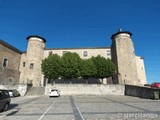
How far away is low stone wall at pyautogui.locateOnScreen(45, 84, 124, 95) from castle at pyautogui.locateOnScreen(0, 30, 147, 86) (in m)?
6.27

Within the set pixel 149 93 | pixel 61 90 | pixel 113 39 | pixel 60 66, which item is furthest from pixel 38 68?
pixel 149 93

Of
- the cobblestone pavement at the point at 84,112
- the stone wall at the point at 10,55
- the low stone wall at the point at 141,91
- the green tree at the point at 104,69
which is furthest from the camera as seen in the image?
the stone wall at the point at 10,55

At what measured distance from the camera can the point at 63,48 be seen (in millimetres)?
46094

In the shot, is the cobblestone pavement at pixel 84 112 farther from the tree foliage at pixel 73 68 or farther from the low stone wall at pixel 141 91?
the tree foliage at pixel 73 68

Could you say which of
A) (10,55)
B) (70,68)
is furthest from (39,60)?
(70,68)

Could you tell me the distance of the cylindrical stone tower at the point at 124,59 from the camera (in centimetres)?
3734

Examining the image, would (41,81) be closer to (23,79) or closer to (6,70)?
(23,79)

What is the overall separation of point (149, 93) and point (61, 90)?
17.9 meters

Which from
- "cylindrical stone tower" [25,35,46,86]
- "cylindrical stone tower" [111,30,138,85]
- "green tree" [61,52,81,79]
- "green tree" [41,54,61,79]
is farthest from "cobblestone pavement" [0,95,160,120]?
"cylindrical stone tower" [25,35,46,86]

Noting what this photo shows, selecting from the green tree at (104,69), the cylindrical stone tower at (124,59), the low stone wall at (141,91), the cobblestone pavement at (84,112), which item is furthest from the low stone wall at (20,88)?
the cylindrical stone tower at (124,59)

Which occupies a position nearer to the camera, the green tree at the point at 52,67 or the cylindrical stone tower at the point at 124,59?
the green tree at the point at 52,67

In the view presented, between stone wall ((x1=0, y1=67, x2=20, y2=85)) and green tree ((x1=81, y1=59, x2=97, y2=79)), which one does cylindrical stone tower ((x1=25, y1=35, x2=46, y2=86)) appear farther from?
green tree ((x1=81, y1=59, x2=97, y2=79))

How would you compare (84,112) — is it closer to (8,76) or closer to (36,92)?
(36,92)

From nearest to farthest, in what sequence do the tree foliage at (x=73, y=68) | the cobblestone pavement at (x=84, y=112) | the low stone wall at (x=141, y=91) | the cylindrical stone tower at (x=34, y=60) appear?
the cobblestone pavement at (x=84, y=112) < the low stone wall at (x=141, y=91) < the tree foliage at (x=73, y=68) < the cylindrical stone tower at (x=34, y=60)
